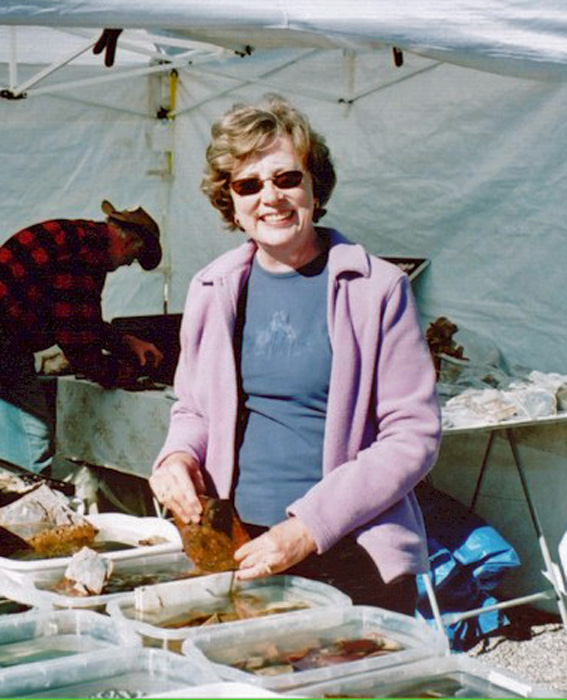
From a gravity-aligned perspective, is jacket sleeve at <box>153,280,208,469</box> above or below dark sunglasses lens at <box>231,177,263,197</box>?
below

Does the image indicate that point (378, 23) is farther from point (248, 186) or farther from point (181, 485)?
point (181, 485)

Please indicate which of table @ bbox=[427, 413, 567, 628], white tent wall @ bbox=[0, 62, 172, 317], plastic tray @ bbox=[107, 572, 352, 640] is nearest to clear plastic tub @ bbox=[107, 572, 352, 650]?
plastic tray @ bbox=[107, 572, 352, 640]

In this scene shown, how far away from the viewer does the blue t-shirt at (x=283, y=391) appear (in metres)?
2.33

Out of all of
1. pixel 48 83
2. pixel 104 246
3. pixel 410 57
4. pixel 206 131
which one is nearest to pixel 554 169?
pixel 410 57

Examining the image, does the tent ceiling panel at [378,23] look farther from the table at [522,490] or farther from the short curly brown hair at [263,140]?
the table at [522,490]

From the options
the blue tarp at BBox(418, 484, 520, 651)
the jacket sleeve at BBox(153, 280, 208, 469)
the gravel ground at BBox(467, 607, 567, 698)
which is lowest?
the gravel ground at BBox(467, 607, 567, 698)

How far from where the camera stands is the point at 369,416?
2291 mm

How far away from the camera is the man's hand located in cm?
510

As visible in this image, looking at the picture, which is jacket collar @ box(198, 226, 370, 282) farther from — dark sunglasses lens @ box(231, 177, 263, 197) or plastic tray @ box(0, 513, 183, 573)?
plastic tray @ box(0, 513, 183, 573)

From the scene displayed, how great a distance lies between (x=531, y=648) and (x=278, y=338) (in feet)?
8.98

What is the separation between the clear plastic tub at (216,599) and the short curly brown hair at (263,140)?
79cm

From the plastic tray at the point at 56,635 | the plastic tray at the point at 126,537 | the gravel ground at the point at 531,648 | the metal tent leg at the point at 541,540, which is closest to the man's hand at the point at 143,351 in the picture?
the metal tent leg at the point at 541,540

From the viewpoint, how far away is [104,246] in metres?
4.85

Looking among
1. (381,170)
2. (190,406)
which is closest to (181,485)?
(190,406)
